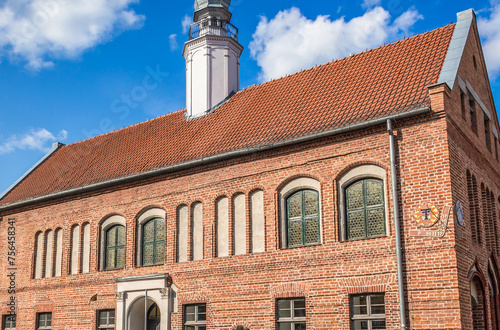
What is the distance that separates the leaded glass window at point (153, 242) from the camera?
64.0ft

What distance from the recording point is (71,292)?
21.0 meters

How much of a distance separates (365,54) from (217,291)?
8941 mm

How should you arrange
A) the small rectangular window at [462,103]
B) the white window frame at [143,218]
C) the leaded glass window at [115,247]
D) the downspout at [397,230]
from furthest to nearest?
the leaded glass window at [115,247]
the white window frame at [143,218]
the small rectangular window at [462,103]
the downspout at [397,230]

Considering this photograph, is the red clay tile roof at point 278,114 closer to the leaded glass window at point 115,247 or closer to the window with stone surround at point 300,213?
the window with stone surround at point 300,213

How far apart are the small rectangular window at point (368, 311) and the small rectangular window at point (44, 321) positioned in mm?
11742

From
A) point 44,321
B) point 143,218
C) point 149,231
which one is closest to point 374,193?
point 149,231

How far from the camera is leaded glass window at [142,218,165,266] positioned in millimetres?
19516

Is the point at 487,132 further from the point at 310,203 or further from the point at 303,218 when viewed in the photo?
the point at 303,218

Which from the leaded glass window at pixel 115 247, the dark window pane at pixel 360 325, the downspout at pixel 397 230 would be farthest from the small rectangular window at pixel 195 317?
the downspout at pixel 397 230

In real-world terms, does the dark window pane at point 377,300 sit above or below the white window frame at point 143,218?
below

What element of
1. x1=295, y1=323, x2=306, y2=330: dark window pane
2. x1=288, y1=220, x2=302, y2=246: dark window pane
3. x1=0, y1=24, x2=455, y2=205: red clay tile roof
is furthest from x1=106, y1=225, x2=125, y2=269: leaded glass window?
x1=295, y1=323, x2=306, y2=330: dark window pane

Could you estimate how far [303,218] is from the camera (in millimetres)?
16734

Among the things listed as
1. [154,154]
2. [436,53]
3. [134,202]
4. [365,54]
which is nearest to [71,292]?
[134,202]

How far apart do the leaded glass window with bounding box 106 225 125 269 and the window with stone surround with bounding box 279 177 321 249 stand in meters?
6.38
